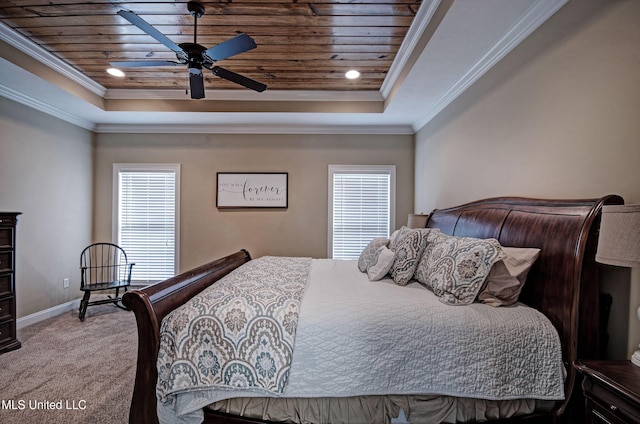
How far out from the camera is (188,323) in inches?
57.2

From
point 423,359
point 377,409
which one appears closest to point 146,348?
point 377,409

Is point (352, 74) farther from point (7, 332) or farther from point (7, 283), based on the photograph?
point (7, 332)

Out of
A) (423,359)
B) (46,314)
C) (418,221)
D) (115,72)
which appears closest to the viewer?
(423,359)

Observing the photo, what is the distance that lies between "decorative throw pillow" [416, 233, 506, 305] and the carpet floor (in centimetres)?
218

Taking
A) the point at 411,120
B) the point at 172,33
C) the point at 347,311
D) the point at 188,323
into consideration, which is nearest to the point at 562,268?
the point at 347,311

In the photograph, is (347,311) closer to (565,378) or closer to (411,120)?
(565,378)

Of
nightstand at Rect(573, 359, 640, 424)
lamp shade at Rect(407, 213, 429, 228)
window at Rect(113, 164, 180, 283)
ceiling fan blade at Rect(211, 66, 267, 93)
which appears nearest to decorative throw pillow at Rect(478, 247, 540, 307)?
nightstand at Rect(573, 359, 640, 424)

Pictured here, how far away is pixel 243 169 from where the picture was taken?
4.41 metres

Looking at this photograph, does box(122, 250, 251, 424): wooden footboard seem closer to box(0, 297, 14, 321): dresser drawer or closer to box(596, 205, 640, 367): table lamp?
box(596, 205, 640, 367): table lamp

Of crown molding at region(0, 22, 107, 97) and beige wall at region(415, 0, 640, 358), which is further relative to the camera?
crown molding at region(0, 22, 107, 97)

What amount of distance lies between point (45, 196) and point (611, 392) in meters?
5.24

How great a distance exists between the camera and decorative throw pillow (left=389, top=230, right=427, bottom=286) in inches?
84.7

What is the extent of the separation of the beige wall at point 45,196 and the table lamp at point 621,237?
4982 mm

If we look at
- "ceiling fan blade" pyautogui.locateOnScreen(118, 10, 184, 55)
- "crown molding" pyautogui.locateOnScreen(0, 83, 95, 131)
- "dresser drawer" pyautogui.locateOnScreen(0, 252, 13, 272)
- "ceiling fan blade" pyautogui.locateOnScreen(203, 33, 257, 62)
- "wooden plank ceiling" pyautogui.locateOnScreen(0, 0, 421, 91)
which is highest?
"wooden plank ceiling" pyautogui.locateOnScreen(0, 0, 421, 91)
